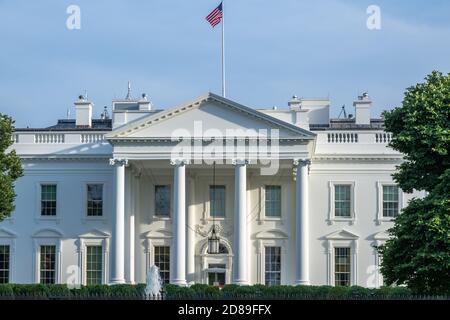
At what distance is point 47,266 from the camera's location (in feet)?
190

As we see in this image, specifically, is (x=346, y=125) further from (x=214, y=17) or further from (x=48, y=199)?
(x=48, y=199)

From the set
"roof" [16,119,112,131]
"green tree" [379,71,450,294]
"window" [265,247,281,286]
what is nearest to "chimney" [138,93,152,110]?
"roof" [16,119,112,131]

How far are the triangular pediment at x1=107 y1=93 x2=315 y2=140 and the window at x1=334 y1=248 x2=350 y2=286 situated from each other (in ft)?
25.7

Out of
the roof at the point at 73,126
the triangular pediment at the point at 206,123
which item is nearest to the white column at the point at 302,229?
the triangular pediment at the point at 206,123

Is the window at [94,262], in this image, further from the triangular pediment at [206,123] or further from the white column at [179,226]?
the triangular pediment at [206,123]

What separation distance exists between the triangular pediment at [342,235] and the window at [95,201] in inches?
483

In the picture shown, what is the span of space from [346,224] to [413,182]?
19.4 metres

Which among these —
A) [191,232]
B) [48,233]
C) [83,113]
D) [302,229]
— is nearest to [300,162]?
[302,229]

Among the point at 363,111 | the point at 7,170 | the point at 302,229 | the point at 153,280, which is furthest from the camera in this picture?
the point at 363,111

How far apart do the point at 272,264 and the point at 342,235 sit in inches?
159

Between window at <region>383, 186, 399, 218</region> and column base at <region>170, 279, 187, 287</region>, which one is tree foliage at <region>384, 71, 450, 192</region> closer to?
column base at <region>170, 279, 187, 287</region>

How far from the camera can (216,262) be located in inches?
2281
